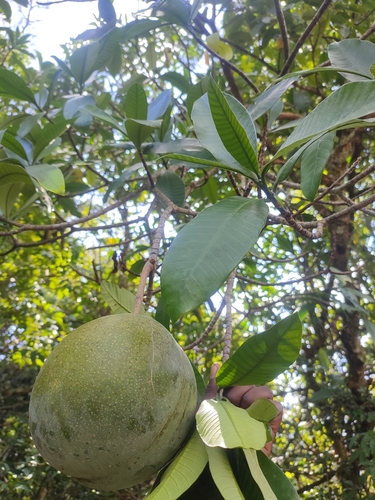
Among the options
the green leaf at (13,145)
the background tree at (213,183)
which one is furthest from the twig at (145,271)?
the green leaf at (13,145)

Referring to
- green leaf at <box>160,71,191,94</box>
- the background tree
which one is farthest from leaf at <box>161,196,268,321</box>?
green leaf at <box>160,71,191,94</box>

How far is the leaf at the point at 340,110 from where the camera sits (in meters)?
0.57

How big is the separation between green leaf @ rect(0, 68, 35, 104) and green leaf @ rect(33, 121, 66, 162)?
31 centimetres

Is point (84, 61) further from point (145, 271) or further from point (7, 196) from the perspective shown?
point (145, 271)

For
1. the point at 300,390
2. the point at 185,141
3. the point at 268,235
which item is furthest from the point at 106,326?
the point at 300,390

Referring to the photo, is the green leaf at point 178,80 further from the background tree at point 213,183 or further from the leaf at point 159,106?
the leaf at point 159,106

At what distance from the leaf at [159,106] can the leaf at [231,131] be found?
0.66m

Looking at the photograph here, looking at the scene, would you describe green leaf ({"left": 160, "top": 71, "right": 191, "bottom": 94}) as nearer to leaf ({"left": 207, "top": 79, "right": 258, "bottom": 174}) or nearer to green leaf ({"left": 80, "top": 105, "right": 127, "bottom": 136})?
green leaf ({"left": 80, "top": 105, "right": 127, "bottom": 136})

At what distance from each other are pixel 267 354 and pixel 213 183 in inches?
50.2

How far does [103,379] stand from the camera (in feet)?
1.87

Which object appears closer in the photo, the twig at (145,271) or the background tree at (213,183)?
the twig at (145,271)

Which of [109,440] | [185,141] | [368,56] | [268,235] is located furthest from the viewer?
[268,235]

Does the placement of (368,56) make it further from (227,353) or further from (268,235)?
(268,235)

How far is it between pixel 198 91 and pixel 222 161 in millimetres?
681
